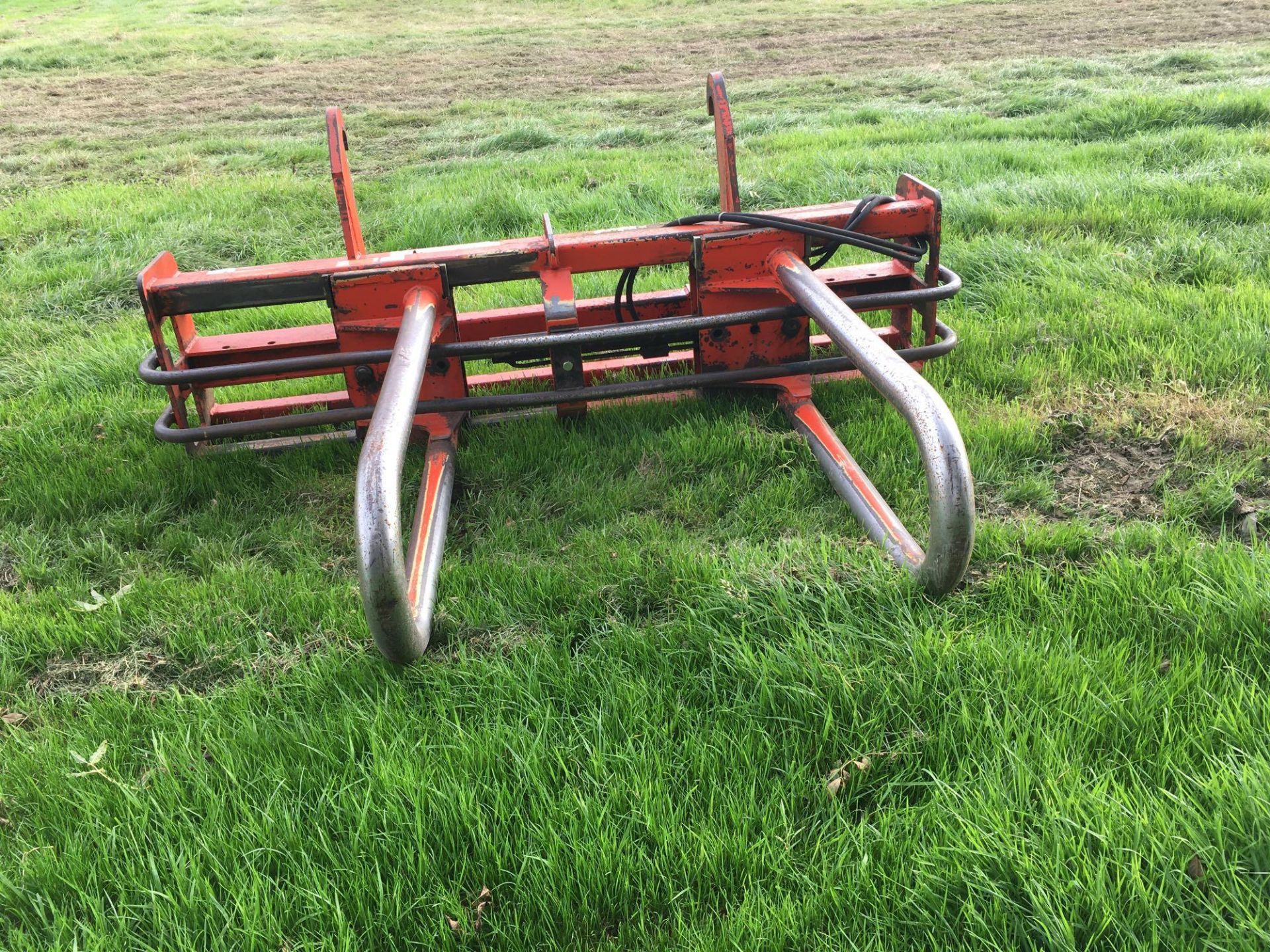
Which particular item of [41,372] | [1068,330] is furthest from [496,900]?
[41,372]

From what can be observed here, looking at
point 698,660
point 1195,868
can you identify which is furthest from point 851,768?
point 1195,868

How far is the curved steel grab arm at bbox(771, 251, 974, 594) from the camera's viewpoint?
6.14 feet

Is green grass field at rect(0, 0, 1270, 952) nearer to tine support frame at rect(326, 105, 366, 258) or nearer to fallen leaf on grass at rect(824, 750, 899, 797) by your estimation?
fallen leaf on grass at rect(824, 750, 899, 797)

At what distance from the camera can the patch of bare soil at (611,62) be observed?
12477mm

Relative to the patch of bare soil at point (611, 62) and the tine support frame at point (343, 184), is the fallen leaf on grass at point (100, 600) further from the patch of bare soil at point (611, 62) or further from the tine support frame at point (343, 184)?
the patch of bare soil at point (611, 62)


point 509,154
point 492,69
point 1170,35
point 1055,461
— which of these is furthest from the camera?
point 492,69

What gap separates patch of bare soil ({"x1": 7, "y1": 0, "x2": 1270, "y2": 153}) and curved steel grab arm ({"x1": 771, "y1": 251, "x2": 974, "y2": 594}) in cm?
1033

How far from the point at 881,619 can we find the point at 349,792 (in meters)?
1.25

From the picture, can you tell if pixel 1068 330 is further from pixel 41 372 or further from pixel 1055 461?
pixel 41 372

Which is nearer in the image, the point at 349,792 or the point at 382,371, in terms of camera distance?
the point at 349,792

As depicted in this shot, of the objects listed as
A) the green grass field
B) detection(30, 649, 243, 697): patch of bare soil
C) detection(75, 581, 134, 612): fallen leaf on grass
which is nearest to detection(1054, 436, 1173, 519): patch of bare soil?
the green grass field

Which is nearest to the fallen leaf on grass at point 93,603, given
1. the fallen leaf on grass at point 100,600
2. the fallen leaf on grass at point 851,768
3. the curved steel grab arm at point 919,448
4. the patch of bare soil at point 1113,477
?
the fallen leaf on grass at point 100,600

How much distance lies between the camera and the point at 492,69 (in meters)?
15.1

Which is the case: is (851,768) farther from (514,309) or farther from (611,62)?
(611,62)
